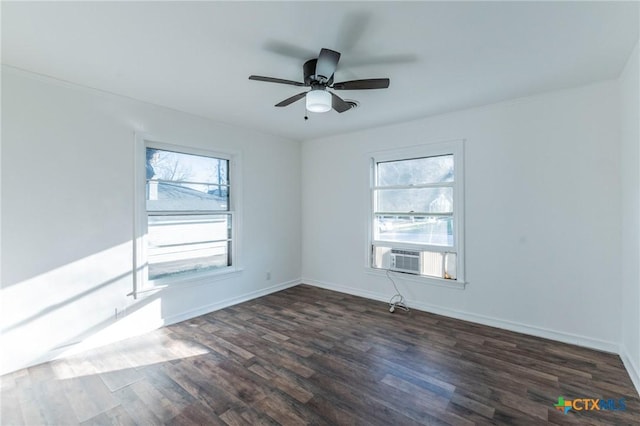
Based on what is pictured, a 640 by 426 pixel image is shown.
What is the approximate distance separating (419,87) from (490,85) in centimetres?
71

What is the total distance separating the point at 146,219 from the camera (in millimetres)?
3336

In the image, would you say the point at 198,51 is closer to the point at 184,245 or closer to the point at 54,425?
the point at 184,245

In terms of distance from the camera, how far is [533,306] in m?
3.16

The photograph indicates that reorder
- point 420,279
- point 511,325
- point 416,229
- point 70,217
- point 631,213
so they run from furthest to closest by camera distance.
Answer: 1. point 416,229
2. point 420,279
3. point 511,325
4. point 70,217
5. point 631,213

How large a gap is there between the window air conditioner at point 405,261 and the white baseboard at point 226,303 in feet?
6.32

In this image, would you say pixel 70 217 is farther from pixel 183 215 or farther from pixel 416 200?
pixel 416 200

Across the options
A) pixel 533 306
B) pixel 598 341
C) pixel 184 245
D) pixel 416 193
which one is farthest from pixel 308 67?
pixel 598 341

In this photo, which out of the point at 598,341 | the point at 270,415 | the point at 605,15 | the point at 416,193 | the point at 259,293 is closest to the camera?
the point at 605,15

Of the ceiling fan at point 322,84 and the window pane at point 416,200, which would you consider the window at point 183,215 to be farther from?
the window pane at point 416,200

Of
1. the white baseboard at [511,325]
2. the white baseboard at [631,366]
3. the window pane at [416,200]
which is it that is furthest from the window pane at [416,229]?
the white baseboard at [631,366]

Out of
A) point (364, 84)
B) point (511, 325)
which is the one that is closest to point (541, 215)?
point (511, 325)

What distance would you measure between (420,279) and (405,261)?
1.03ft

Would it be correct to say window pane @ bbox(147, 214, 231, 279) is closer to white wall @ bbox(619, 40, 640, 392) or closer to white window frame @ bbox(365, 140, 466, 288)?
white window frame @ bbox(365, 140, 466, 288)

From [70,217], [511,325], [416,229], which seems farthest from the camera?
[416,229]
